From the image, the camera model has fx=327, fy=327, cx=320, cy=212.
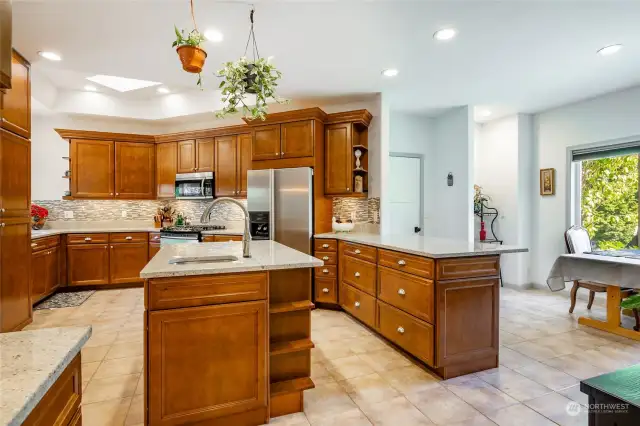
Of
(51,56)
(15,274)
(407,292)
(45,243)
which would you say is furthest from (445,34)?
(45,243)

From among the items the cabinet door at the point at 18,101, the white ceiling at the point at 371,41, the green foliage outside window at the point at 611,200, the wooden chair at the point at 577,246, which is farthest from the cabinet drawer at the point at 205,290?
the green foliage outside window at the point at 611,200

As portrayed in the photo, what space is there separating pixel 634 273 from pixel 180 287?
3882 millimetres

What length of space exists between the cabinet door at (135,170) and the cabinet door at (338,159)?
3152mm

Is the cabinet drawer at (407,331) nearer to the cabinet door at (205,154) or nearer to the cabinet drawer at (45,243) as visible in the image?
the cabinet door at (205,154)

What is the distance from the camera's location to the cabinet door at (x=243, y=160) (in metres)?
4.93

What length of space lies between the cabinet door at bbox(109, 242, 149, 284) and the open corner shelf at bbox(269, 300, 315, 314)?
3.85 metres

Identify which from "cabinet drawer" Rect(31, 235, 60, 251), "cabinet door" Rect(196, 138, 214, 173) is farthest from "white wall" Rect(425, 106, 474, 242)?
"cabinet drawer" Rect(31, 235, 60, 251)

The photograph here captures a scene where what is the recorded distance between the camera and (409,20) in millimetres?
2586

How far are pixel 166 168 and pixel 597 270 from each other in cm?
596

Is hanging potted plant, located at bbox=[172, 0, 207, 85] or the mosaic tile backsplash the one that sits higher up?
hanging potted plant, located at bbox=[172, 0, 207, 85]

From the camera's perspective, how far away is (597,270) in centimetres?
331

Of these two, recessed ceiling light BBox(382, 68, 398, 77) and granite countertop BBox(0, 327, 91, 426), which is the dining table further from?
granite countertop BBox(0, 327, 91, 426)

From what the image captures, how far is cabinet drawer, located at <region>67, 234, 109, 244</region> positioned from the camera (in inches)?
188

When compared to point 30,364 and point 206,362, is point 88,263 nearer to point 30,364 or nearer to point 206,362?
point 206,362
